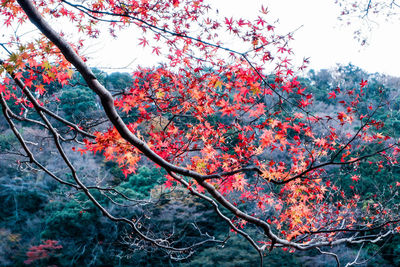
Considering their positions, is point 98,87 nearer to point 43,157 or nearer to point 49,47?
point 49,47

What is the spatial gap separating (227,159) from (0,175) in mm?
11502

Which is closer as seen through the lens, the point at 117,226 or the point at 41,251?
the point at 41,251

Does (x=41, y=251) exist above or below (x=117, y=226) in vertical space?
below

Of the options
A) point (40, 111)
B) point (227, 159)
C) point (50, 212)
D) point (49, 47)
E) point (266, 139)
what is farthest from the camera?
point (50, 212)

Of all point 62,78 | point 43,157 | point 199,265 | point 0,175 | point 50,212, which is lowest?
point 199,265

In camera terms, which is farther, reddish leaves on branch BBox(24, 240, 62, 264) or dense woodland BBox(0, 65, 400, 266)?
reddish leaves on branch BBox(24, 240, 62, 264)

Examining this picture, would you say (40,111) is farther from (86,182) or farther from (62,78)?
(86,182)

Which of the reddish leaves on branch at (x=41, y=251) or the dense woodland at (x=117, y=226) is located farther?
the reddish leaves on branch at (x=41, y=251)

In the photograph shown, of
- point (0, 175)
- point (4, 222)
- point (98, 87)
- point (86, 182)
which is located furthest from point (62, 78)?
point (0, 175)

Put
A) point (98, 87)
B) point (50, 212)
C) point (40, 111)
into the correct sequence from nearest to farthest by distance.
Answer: point (98, 87) < point (40, 111) < point (50, 212)

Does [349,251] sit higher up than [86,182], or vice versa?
[86,182]

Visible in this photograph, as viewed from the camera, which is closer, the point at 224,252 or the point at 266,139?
the point at 266,139

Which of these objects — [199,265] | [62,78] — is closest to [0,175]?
[199,265]

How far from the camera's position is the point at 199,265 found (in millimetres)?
7473
